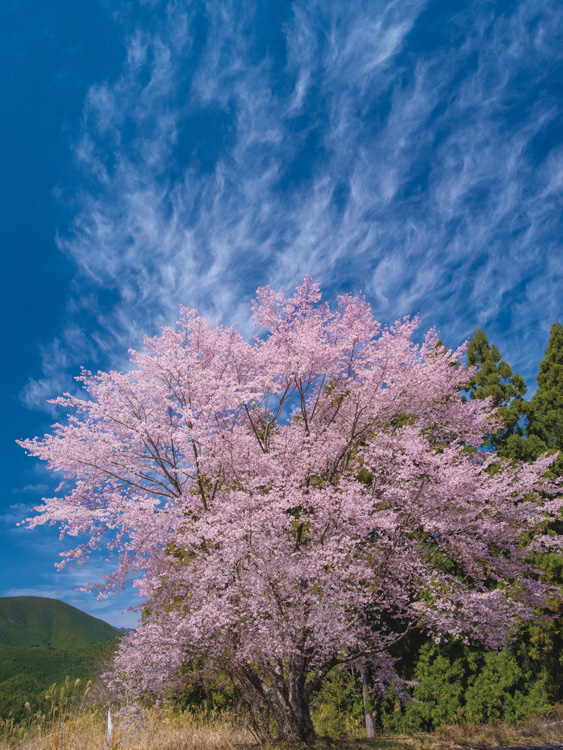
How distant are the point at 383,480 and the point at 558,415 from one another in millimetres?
9594

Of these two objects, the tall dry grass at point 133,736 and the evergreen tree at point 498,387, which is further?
the evergreen tree at point 498,387

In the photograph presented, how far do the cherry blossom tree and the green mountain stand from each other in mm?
29225

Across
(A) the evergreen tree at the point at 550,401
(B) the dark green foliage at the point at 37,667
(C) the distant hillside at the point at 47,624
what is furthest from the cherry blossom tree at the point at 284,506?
(C) the distant hillside at the point at 47,624

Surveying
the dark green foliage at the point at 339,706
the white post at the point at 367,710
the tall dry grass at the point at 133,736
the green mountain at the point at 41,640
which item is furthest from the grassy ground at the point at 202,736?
the green mountain at the point at 41,640

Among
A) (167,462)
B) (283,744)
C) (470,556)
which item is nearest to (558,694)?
(470,556)

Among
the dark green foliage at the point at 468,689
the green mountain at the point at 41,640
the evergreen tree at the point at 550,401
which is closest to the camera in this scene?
the dark green foliage at the point at 468,689

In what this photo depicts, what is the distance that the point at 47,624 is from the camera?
10750 centimetres

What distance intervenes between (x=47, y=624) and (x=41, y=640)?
962 cm

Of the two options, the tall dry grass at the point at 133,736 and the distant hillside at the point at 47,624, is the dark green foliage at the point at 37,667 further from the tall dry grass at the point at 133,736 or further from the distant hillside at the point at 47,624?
the distant hillside at the point at 47,624

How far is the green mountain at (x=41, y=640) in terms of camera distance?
44781 mm

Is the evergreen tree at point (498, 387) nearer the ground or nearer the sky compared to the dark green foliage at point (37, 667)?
nearer the sky

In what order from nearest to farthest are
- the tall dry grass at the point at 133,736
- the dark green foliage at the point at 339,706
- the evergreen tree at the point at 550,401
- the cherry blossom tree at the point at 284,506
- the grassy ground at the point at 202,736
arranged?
the tall dry grass at the point at 133,736 → the grassy ground at the point at 202,736 → the cherry blossom tree at the point at 284,506 → the dark green foliage at the point at 339,706 → the evergreen tree at the point at 550,401

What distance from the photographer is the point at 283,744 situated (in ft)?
26.2

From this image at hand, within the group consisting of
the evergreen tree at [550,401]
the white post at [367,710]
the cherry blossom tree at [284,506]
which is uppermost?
the evergreen tree at [550,401]
